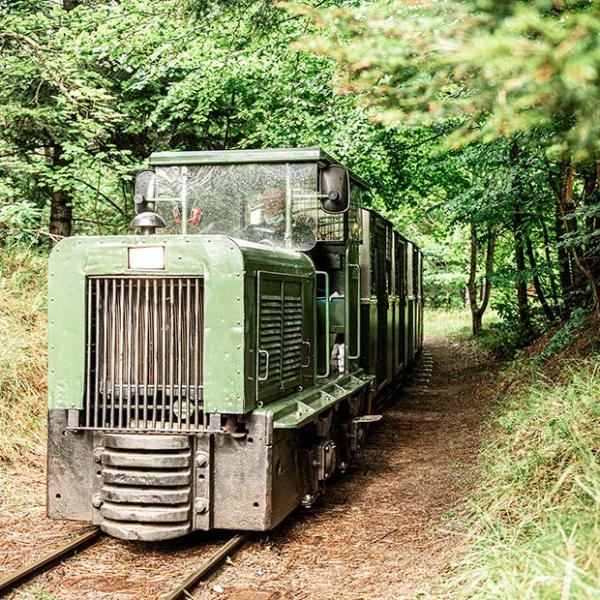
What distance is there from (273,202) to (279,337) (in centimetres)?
148

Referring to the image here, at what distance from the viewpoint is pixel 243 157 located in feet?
22.6

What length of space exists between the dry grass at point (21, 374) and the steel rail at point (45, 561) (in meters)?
1.30

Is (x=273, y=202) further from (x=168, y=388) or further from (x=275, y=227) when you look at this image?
(x=168, y=388)

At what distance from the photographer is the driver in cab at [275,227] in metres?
6.77

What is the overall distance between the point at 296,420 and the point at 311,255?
216 cm

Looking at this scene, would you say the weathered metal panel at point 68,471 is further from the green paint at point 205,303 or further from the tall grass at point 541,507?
the tall grass at point 541,507

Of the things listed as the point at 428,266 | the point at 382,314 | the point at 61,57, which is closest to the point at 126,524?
the point at 382,314

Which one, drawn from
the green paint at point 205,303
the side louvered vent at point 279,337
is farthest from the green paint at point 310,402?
the green paint at point 205,303

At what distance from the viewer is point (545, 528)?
4250 mm

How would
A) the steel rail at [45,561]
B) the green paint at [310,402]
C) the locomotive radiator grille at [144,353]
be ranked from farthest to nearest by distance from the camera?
the green paint at [310,402] < the locomotive radiator grille at [144,353] < the steel rail at [45,561]

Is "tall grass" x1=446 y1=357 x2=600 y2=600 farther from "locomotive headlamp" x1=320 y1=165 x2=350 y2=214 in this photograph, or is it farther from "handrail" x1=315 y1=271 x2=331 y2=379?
"locomotive headlamp" x1=320 y1=165 x2=350 y2=214

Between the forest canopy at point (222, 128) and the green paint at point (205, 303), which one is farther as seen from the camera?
the forest canopy at point (222, 128)

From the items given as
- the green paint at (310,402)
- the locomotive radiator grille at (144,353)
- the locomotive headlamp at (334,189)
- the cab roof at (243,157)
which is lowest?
the green paint at (310,402)

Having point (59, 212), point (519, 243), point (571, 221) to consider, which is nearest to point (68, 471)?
point (571, 221)
